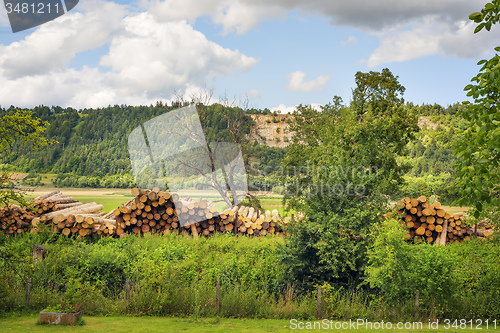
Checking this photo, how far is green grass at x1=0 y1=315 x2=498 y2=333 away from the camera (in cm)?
866

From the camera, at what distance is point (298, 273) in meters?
11.0

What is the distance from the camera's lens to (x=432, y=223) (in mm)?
16312

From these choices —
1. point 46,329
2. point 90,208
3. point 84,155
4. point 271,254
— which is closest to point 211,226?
point 271,254

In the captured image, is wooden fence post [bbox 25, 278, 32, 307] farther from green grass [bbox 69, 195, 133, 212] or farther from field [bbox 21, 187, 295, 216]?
green grass [bbox 69, 195, 133, 212]

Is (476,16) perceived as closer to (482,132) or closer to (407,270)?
(482,132)

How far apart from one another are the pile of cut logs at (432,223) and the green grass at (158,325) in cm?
751

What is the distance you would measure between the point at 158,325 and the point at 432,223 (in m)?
12.4

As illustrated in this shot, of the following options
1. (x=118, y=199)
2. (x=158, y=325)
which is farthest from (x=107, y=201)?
(x=158, y=325)

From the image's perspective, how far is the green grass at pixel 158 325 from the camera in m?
8.66

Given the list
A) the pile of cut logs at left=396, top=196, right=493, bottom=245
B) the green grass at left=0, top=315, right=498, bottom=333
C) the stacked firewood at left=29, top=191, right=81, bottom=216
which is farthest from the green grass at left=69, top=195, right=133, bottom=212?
the pile of cut logs at left=396, top=196, right=493, bottom=245

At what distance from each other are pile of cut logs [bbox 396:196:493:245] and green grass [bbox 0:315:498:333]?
7.51 meters

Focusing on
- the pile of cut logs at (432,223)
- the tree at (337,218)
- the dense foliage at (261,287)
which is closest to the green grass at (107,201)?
the dense foliage at (261,287)

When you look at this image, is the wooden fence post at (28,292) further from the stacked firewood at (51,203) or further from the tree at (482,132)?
the tree at (482,132)

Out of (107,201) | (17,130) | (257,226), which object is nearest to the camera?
(17,130)
